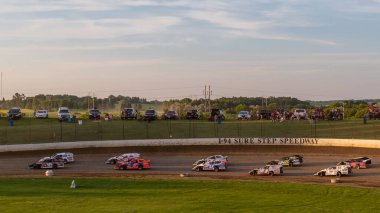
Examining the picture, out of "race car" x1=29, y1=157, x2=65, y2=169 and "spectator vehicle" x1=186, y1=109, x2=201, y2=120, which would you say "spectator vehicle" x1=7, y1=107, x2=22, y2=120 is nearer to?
"spectator vehicle" x1=186, y1=109, x2=201, y2=120

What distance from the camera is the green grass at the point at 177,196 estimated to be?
31.8 meters

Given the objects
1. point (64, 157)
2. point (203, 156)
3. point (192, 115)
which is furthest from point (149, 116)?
point (64, 157)

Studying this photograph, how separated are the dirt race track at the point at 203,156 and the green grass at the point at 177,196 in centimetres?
363

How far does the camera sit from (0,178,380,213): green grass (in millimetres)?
31844

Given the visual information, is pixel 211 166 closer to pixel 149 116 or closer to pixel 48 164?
pixel 48 164

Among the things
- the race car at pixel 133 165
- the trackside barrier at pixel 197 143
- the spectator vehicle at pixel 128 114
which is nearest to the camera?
the race car at pixel 133 165

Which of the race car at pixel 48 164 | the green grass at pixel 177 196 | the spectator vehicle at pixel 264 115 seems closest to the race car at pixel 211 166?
the green grass at pixel 177 196

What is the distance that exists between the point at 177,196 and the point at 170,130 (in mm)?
35430

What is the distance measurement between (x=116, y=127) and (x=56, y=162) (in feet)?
73.7

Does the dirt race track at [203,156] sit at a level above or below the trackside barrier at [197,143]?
below

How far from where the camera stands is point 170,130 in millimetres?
71625

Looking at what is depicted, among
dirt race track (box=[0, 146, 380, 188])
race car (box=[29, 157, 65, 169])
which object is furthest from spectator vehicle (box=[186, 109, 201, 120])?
race car (box=[29, 157, 65, 169])

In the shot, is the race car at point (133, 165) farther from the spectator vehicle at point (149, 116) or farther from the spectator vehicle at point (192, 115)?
the spectator vehicle at point (192, 115)

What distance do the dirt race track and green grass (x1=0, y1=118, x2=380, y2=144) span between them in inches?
200
